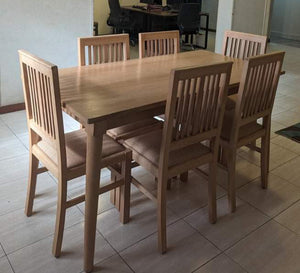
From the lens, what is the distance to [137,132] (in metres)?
2.24

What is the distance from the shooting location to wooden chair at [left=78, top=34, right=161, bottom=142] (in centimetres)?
226

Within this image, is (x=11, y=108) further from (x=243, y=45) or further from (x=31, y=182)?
(x=243, y=45)

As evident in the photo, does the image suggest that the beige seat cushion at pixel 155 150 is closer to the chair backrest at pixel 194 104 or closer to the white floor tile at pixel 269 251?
the chair backrest at pixel 194 104

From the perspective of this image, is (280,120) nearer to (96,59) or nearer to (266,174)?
(266,174)

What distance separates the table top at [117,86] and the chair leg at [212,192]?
0.51 m

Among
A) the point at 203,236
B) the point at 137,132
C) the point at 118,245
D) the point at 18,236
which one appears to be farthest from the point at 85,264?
the point at 137,132

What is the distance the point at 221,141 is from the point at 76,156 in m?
0.93

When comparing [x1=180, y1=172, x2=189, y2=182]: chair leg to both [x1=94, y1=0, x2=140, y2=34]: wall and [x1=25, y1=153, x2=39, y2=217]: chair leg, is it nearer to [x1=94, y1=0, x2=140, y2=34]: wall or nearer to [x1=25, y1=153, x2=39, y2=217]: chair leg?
[x1=25, y1=153, x2=39, y2=217]: chair leg

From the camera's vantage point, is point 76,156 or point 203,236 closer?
point 76,156

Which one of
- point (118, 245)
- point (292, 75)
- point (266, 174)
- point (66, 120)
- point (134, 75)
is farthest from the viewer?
point (292, 75)

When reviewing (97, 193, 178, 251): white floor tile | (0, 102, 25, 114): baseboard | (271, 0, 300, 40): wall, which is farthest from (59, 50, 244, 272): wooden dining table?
(271, 0, 300, 40): wall

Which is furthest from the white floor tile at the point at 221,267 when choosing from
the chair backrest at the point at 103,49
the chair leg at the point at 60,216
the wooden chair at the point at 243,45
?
the chair backrest at the point at 103,49

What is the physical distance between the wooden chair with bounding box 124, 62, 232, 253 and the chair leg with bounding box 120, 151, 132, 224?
2.6 inches

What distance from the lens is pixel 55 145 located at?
169 cm
